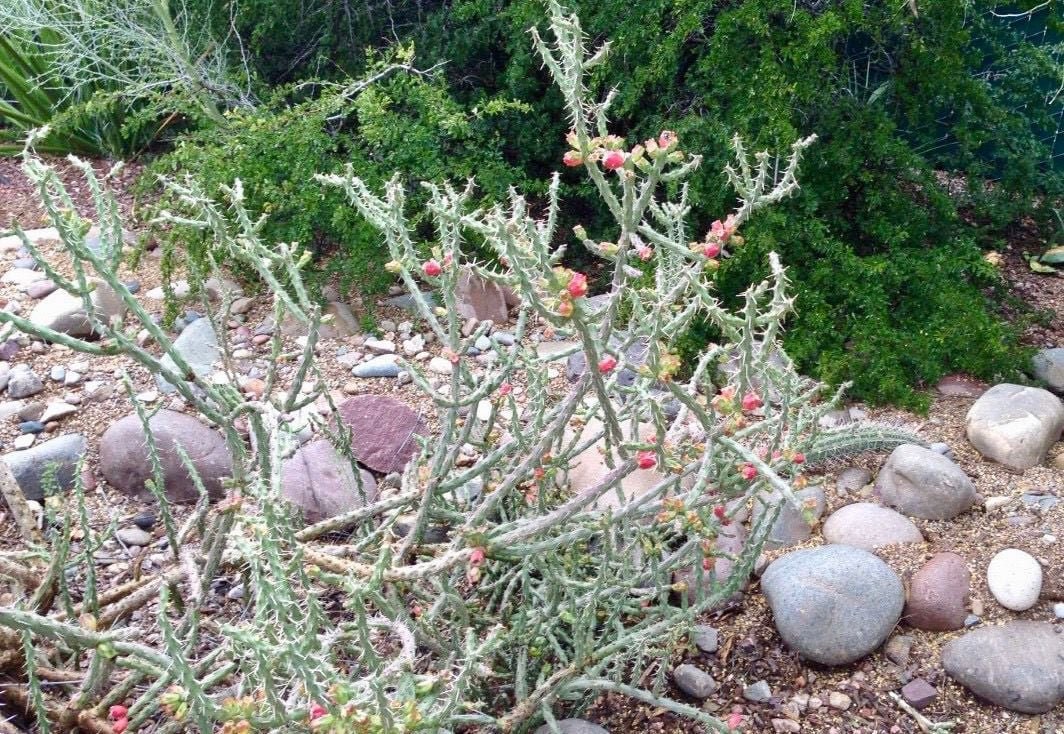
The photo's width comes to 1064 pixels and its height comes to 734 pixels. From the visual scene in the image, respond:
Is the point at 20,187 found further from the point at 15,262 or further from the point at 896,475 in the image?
the point at 896,475

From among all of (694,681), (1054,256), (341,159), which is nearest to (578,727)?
(694,681)

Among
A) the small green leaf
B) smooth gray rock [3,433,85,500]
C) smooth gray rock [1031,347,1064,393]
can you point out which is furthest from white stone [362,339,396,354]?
the small green leaf

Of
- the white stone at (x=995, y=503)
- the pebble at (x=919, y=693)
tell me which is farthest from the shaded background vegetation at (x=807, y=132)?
the pebble at (x=919, y=693)

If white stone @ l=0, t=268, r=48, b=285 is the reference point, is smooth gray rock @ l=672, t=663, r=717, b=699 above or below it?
below

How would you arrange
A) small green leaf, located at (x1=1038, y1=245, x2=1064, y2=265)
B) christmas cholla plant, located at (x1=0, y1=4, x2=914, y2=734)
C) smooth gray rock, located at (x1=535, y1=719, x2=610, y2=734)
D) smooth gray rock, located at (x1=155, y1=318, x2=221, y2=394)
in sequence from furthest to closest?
small green leaf, located at (x1=1038, y1=245, x2=1064, y2=265) < smooth gray rock, located at (x1=155, y1=318, x2=221, y2=394) < smooth gray rock, located at (x1=535, y1=719, x2=610, y2=734) < christmas cholla plant, located at (x1=0, y1=4, x2=914, y2=734)

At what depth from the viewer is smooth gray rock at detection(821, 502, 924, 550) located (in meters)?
2.65

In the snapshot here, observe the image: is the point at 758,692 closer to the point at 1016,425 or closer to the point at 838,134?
the point at 1016,425

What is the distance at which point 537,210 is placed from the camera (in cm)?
430

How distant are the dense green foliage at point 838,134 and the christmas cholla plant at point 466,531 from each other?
1.05 m

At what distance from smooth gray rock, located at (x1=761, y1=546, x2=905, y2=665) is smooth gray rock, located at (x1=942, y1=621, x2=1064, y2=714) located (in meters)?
0.17

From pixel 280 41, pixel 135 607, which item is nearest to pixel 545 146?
pixel 280 41

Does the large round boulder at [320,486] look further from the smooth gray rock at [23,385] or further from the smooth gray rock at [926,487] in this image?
the smooth gray rock at [926,487]

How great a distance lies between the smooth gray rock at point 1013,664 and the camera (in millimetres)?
2209

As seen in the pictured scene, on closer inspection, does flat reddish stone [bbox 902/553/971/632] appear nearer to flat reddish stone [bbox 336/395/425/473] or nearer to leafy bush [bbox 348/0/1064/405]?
leafy bush [bbox 348/0/1064/405]
